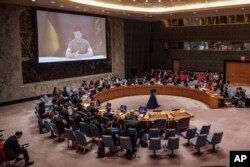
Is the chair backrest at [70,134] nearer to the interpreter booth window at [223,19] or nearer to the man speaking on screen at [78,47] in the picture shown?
the man speaking on screen at [78,47]

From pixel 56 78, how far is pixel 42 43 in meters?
2.88

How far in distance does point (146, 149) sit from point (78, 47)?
528 inches

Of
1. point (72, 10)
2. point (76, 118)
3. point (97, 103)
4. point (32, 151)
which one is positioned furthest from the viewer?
point (72, 10)

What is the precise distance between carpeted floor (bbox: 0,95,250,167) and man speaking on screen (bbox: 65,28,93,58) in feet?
20.7

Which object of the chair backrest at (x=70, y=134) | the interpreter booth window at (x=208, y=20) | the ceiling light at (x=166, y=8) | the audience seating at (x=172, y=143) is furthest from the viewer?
the interpreter booth window at (x=208, y=20)

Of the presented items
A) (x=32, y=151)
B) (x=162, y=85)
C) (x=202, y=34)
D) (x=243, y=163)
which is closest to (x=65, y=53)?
(x=162, y=85)

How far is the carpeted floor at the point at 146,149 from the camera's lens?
29.6ft

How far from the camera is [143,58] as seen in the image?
97.3ft

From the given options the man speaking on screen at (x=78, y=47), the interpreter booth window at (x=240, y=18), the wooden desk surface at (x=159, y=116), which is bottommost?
the wooden desk surface at (x=159, y=116)

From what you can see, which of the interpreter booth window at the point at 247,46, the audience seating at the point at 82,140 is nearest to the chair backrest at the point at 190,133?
the audience seating at the point at 82,140

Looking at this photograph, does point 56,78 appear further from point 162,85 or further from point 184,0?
point 184,0

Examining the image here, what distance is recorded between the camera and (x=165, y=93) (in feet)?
68.4

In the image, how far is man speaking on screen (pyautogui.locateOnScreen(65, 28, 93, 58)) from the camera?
69.2 feet

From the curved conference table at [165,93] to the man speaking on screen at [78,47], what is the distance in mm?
4529
